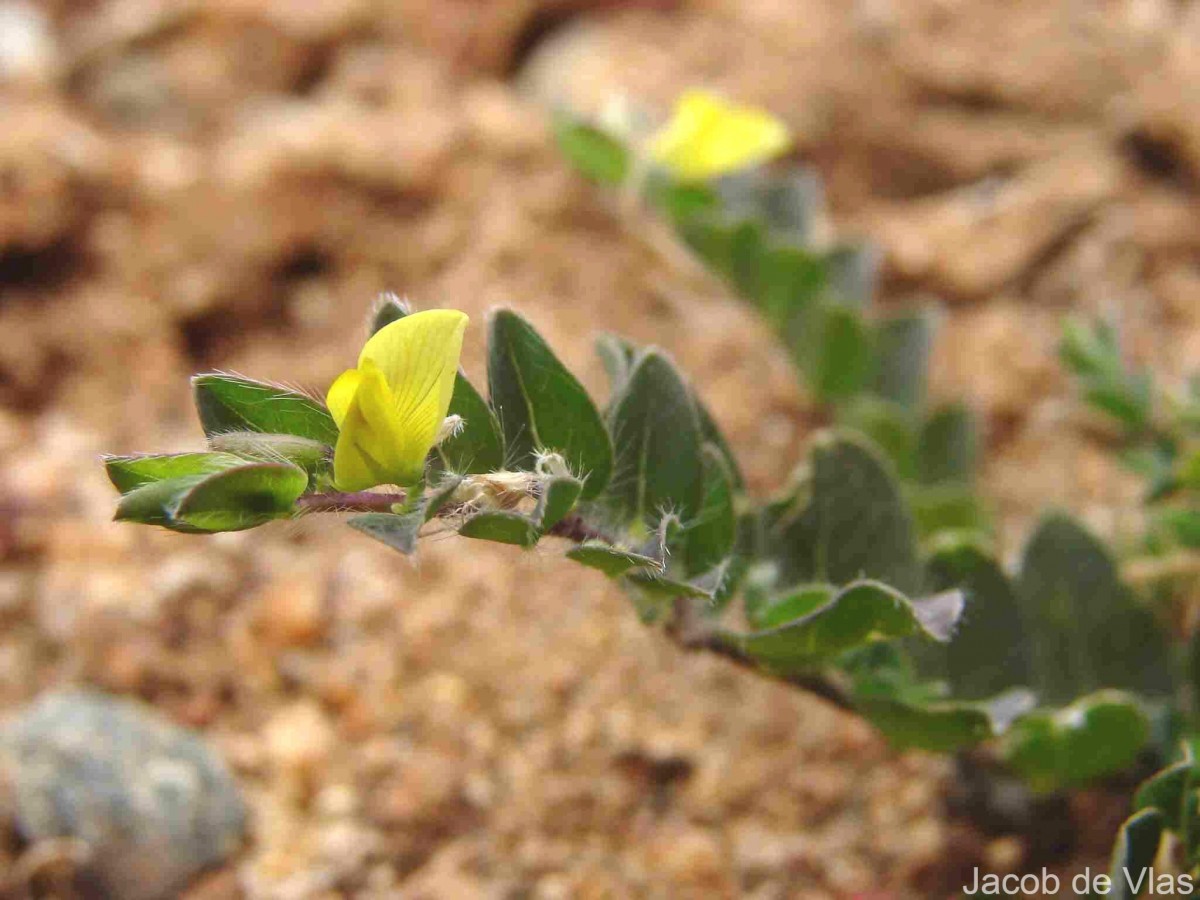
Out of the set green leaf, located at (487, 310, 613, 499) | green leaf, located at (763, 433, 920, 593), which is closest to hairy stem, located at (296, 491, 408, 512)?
green leaf, located at (487, 310, 613, 499)

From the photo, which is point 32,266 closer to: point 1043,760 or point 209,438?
point 209,438

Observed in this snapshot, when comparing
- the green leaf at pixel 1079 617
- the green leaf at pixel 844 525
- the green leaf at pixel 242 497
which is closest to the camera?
the green leaf at pixel 242 497

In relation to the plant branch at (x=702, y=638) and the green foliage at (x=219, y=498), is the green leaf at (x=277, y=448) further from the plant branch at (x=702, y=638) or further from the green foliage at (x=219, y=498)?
the plant branch at (x=702, y=638)

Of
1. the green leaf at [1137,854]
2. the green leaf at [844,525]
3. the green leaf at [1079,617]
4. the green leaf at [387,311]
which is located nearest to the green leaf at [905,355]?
the green leaf at [1079,617]

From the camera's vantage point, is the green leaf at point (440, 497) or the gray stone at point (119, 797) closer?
the green leaf at point (440, 497)

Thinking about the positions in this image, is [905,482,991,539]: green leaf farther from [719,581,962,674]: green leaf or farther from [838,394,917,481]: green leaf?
[719,581,962,674]: green leaf

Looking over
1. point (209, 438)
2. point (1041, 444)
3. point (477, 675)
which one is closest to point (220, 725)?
point (477, 675)

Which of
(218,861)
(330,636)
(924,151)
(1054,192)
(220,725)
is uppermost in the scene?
(924,151)
